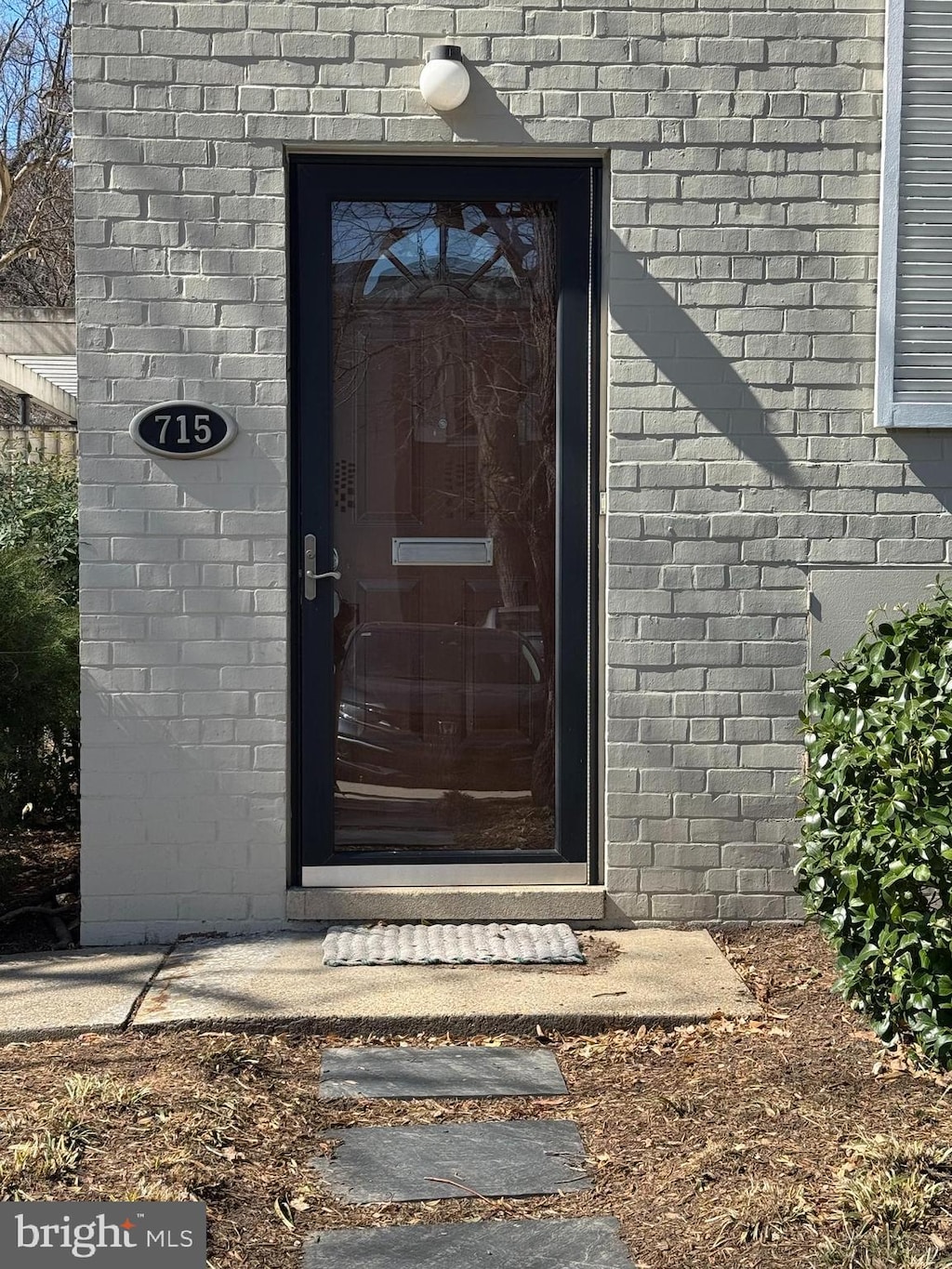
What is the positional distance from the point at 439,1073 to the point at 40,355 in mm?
10315

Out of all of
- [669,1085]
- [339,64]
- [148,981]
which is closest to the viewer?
[669,1085]

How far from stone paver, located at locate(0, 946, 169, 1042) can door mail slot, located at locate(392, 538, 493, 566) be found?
1.57 m

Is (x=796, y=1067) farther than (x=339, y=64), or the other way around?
(x=339, y=64)

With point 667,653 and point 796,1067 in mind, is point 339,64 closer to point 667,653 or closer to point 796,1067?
point 667,653

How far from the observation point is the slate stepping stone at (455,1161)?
116 inches

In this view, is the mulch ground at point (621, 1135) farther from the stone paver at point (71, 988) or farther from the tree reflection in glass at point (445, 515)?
the tree reflection in glass at point (445, 515)

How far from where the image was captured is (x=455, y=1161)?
10.1 feet

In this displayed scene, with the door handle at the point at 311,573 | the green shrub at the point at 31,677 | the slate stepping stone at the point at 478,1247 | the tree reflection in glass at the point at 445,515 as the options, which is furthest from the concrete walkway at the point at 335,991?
the door handle at the point at 311,573

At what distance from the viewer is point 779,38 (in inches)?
180

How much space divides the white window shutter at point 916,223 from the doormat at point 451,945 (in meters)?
2.13

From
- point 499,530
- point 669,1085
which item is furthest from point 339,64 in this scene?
point 669,1085

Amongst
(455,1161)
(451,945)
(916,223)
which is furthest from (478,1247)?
(916,223)

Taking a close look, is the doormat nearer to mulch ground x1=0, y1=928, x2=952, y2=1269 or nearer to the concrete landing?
the concrete landing

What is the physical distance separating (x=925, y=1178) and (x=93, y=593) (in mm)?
3103
